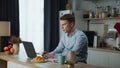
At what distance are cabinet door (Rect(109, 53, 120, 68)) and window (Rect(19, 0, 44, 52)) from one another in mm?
1889

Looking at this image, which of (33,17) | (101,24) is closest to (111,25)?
(101,24)

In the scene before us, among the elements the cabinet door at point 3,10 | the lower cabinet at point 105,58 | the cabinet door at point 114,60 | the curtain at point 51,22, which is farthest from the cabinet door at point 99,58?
the cabinet door at point 3,10

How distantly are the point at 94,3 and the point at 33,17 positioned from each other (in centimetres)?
158

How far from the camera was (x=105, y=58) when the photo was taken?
4.88 metres

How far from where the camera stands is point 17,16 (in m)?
5.19

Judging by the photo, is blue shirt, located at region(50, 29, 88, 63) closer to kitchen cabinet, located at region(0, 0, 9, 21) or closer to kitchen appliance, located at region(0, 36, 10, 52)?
kitchen appliance, located at region(0, 36, 10, 52)

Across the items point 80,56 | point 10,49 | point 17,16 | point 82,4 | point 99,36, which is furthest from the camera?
point 82,4

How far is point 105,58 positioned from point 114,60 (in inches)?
9.7

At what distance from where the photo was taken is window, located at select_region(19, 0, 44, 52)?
216 inches

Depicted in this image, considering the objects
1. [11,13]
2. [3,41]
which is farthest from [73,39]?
[11,13]

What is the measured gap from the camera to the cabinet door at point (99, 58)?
4.87 meters

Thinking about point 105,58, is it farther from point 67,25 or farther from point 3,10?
point 3,10

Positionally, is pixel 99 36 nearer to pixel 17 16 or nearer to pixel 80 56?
pixel 17 16

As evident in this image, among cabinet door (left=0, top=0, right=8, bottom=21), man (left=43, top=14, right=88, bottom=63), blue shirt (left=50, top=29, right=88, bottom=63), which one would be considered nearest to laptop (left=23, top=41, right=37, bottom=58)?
man (left=43, top=14, right=88, bottom=63)
